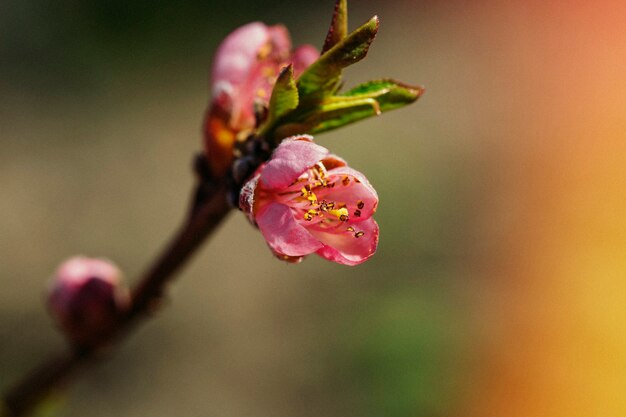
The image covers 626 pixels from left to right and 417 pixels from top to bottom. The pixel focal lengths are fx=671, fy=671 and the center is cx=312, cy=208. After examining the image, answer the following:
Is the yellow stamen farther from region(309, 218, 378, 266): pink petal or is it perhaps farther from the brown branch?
the brown branch

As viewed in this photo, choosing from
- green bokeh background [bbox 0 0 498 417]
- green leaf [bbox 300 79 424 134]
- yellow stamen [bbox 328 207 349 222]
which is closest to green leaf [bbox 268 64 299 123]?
green leaf [bbox 300 79 424 134]

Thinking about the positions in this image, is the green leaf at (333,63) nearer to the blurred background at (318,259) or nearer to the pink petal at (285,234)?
the pink petal at (285,234)

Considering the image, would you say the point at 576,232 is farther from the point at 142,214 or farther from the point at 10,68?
the point at 10,68

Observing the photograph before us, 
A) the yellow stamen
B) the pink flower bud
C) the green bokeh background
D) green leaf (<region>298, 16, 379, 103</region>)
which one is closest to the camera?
green leaf (<region>298, 16, 379, 103</region>)

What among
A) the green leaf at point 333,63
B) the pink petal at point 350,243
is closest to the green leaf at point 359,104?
the green leaf at point 333,63

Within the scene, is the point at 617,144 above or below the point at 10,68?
above

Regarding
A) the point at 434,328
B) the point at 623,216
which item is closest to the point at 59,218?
the point at 434,328

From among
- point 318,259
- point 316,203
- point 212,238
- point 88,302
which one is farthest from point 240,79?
point 318,259
